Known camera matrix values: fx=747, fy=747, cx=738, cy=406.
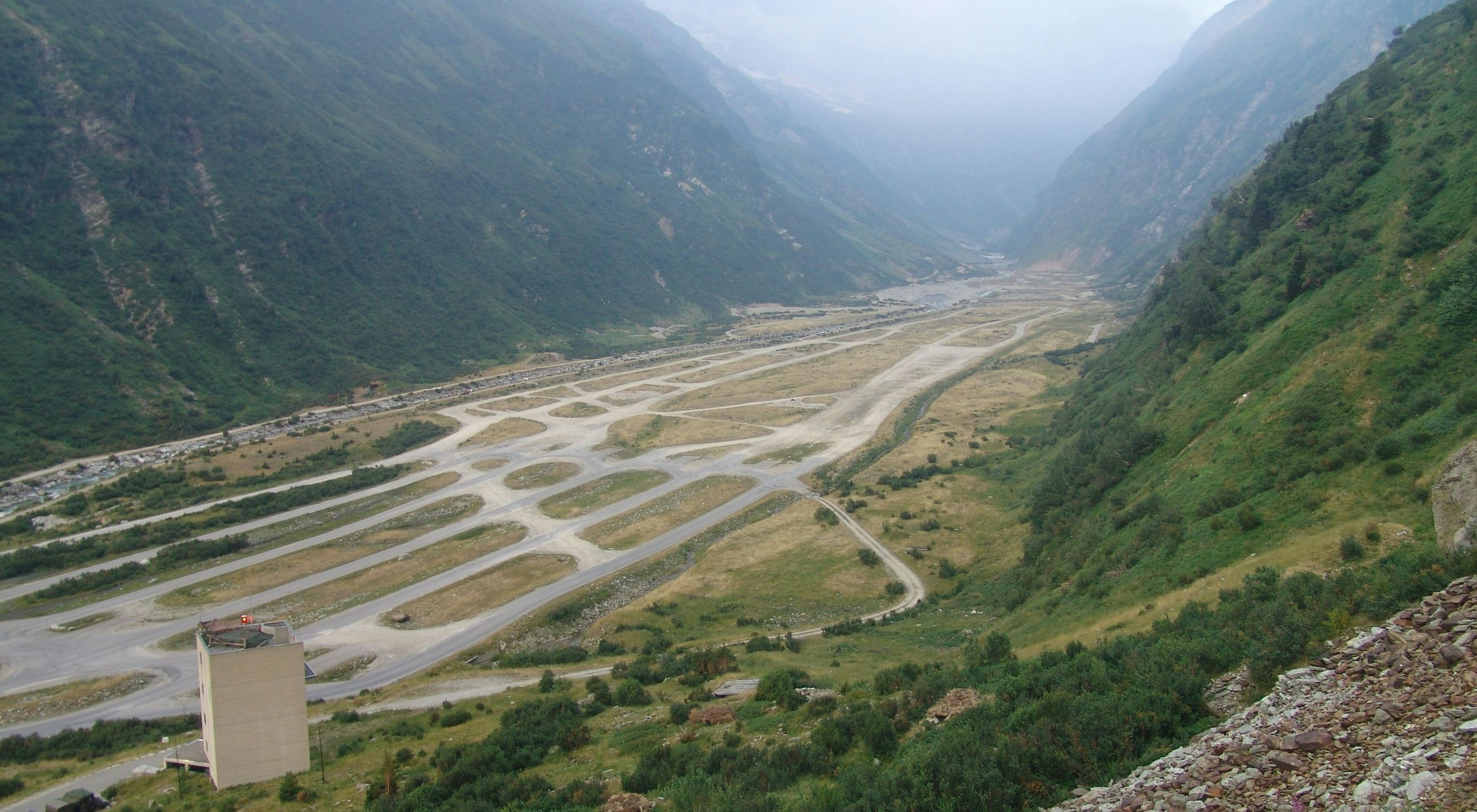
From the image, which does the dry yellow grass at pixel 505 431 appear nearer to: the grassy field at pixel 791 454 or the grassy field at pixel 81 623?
the grassy field at pixel 791 454

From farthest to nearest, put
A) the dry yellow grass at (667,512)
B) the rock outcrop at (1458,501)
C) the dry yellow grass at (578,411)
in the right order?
the dry yellow grass at (578,411), the dry yellow grass at (667,512), the rock outcrop at (1458,501)

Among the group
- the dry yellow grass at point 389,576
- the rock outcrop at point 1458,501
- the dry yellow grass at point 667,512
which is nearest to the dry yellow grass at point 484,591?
the dry yellow grass at point 389,576

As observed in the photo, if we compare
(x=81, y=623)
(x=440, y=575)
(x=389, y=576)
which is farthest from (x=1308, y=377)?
(x=81, y=623)

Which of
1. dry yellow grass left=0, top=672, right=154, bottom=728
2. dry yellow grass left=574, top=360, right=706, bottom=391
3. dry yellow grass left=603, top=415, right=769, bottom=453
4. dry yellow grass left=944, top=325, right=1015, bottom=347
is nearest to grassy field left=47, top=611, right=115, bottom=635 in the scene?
dry yellow grass left=0, top=672, right=154, bottom=728

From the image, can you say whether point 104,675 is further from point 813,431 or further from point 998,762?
point 813,431

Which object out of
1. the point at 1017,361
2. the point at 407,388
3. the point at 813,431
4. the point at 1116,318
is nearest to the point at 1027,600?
the point at 813,431

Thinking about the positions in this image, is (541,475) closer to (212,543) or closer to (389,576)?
(389,576)
